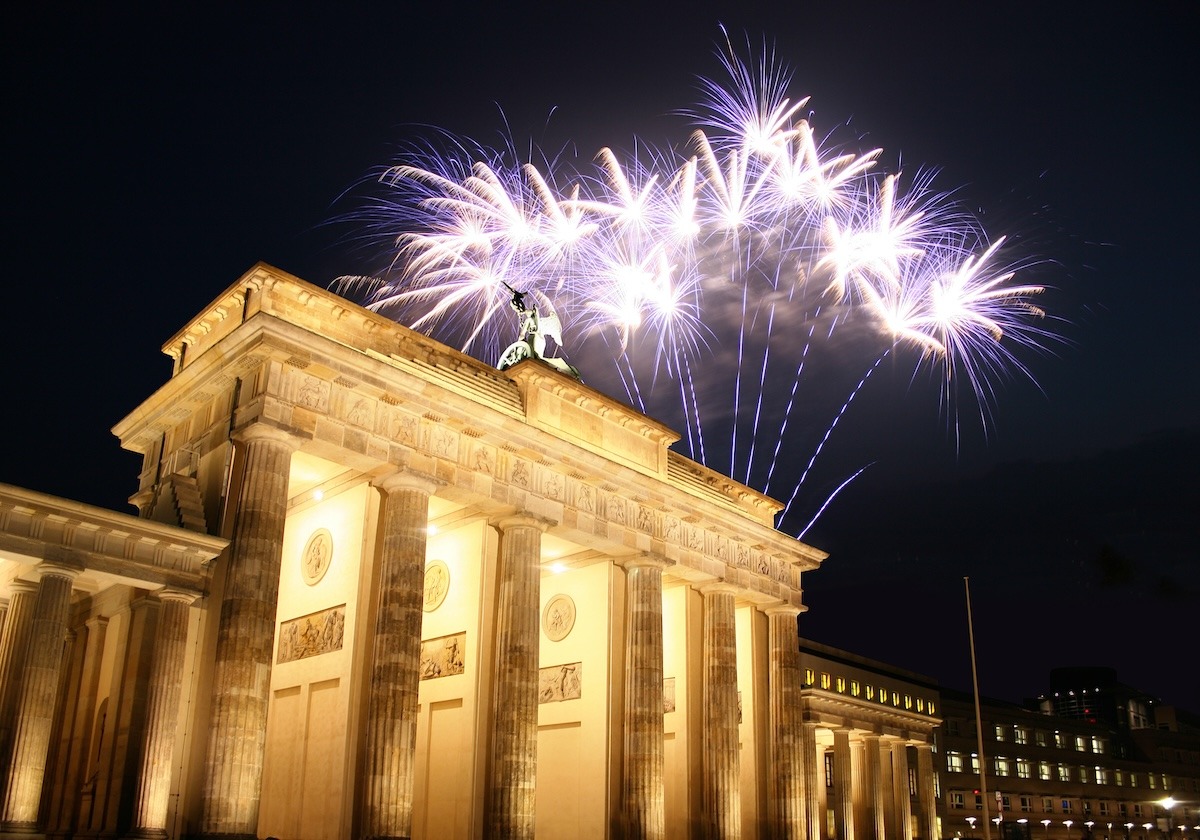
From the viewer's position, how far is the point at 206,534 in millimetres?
24656

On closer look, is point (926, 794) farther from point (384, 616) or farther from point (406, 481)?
point (406, 481)

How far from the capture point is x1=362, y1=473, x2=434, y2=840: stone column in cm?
2558

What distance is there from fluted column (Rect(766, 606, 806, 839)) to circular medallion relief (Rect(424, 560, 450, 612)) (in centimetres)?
1499

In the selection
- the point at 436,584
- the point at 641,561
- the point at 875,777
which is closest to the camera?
the point at 436,584

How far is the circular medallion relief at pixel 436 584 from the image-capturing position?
33.2 meters

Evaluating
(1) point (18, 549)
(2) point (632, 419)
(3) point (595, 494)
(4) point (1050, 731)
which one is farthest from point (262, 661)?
(4) point (1050, 731)

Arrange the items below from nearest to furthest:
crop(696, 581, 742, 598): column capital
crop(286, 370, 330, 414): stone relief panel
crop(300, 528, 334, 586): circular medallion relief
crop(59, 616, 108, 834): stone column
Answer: crop(59, 616, 108, 834): stone column → crop(286, 370, 330, 414): stone relief panel → crop(300, 528, 334, 586): circular medallion relief → crop(696, 581, 742, 598): column capital

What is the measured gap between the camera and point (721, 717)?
37.0 meters

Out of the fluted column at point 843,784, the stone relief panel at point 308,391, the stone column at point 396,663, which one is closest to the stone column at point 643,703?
the stone column at point 396,663

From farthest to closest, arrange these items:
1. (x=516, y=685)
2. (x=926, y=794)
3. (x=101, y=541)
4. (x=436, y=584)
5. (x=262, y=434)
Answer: (x=926, y=794) < (x=436, y=584) < (x=516, y=685) < (x=262, y=434) < (x=101, y=541)

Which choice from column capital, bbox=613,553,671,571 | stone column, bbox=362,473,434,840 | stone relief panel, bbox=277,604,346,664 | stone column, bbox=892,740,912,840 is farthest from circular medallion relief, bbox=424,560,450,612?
stone column, bbox=892,740,912,840

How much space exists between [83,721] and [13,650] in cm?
397

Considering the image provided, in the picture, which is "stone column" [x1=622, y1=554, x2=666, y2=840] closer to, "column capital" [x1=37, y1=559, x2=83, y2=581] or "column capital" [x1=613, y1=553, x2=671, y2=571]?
"column capital" [x1=613, y1=553, x2=671, y2=571]

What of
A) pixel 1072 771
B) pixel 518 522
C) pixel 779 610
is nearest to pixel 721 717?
pixel 779 610
